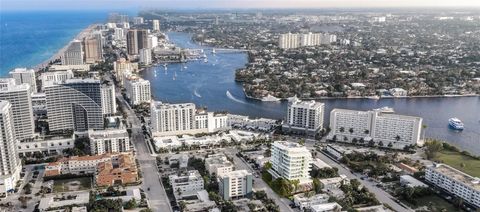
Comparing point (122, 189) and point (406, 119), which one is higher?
point (406, 119)

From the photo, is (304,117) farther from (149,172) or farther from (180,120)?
(149,172)

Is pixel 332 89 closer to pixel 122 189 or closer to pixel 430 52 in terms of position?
pixel 122 189

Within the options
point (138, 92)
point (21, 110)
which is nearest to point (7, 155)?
point (21, 110)

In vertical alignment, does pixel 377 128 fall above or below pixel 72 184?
above

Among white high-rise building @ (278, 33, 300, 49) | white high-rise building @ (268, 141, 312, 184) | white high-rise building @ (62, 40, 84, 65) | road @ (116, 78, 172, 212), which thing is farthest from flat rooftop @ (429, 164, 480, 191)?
white high-rise building @ (278, 33, 300, 49)

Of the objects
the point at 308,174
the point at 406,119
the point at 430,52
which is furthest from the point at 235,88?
the point at 430,52
